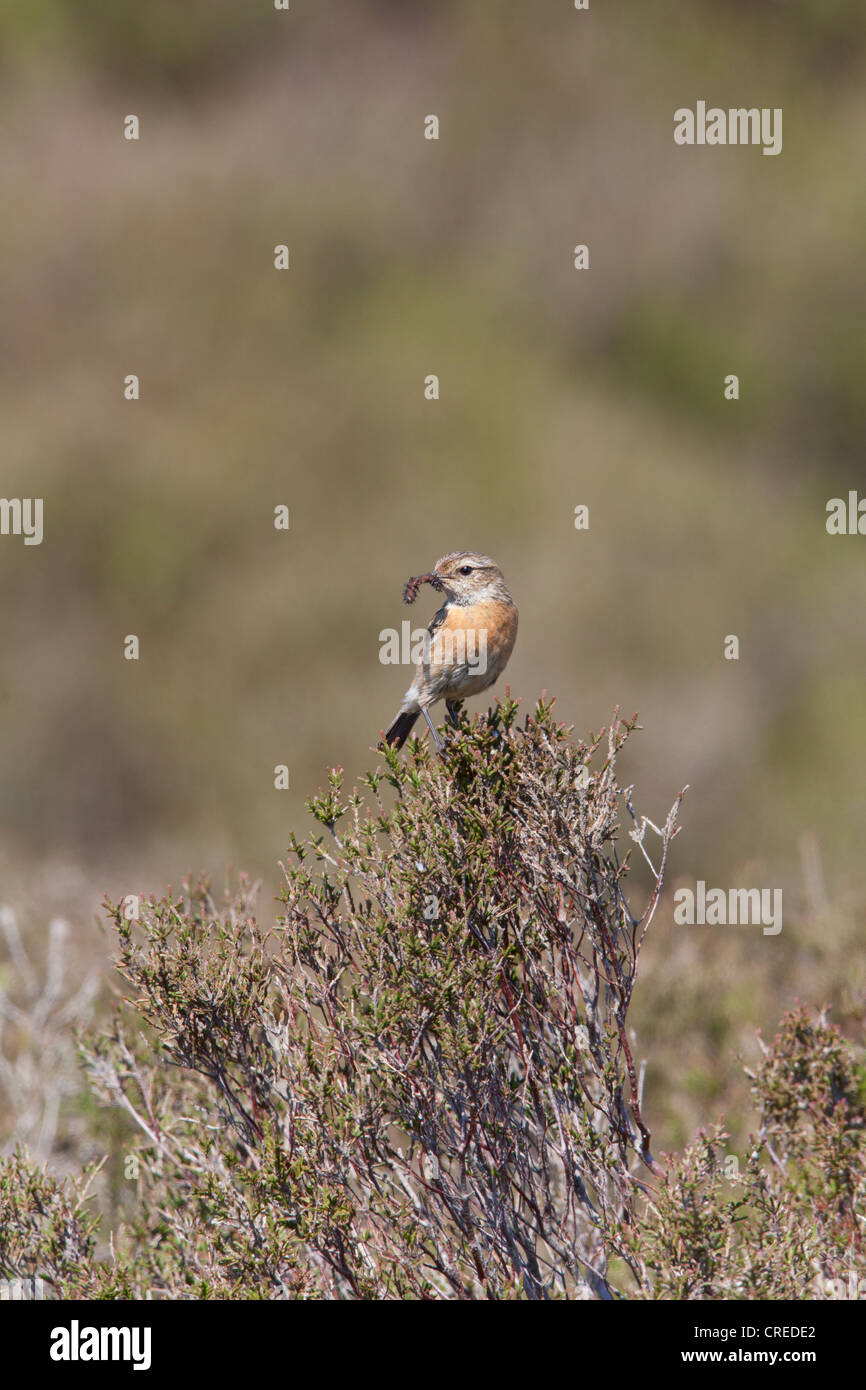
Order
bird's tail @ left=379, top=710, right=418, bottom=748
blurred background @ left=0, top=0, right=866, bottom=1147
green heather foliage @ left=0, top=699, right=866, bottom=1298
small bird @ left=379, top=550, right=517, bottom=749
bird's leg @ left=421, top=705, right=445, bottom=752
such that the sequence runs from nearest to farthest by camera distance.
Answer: green heather foliage @ left=0, top=699, right=866, bottom=1298
bird's leg @ left=421, top=705, right=445, bottom=752
small bird @ left=379, top=550, right=517, bottom=749
bird's tail @ left=379, top=710, right=418, bottom=748
blurred background @ left=0, top=0, right=866, bottom=1147

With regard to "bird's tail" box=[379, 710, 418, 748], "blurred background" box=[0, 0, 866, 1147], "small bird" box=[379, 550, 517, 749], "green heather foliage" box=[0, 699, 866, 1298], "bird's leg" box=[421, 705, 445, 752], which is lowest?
"green heather foliage" box=[0, 699, 866, 1298]

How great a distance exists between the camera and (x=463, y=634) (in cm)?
510

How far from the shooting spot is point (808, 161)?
100 ft

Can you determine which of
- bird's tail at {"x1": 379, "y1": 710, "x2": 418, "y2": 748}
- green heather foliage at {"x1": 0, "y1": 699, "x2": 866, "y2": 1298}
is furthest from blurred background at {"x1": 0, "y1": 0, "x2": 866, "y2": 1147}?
green heather foliage at {"x1": 0, "y1": 699, "x2": 866, "y2": 1298}

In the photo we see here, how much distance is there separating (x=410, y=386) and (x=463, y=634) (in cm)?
2384

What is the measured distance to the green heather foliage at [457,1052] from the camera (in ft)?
12.7

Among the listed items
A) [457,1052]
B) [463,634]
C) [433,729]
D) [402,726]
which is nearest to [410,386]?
[402,726]

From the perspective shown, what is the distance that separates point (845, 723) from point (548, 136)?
15.6 metres

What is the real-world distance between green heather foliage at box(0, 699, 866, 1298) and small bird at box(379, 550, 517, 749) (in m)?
0.96

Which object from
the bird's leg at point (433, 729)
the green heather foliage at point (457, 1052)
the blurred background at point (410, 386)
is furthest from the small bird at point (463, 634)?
the blurred background at point (410, 386)

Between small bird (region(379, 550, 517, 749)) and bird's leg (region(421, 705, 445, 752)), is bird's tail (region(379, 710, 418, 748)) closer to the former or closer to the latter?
small bird (region(379, 550, 517, 749))

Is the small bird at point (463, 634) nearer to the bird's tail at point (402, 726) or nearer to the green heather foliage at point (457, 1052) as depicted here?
the bird's tail at point (402, 726)

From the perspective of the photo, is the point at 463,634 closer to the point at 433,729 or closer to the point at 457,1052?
the point at 433,729

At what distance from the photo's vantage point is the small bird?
5070 mm
